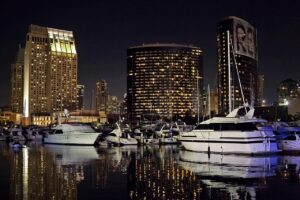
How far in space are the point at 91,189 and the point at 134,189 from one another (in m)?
2.75

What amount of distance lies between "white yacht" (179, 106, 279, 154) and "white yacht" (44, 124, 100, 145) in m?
30.5

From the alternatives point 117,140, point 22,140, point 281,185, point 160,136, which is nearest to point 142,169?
point 281,185

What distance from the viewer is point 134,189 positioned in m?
27.1

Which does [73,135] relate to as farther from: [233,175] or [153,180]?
[233,175]

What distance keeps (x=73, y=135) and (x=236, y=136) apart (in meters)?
40.7

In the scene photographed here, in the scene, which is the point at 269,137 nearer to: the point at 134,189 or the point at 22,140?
the point at 134,189

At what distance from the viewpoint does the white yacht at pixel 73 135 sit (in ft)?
264

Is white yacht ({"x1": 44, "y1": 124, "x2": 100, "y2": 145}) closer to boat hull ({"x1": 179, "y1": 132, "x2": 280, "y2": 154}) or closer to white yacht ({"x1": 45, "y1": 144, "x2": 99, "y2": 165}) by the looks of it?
white yacht ({"x1": 45, "y1": 144, "x2": 99, "y2": 165})

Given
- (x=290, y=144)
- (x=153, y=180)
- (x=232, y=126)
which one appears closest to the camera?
(x=153, y=180)

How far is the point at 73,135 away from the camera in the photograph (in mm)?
82438

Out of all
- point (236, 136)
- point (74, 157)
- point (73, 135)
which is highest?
point (236, 136)

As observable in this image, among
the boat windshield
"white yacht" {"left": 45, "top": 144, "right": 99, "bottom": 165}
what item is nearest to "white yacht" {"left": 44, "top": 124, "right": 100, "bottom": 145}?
"white yacht" {"left": 45, "top": 144, "right": 99, "bottom": 165}

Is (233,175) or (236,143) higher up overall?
Result: (236,143)

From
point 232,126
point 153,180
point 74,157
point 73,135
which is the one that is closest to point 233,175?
point 153,180
